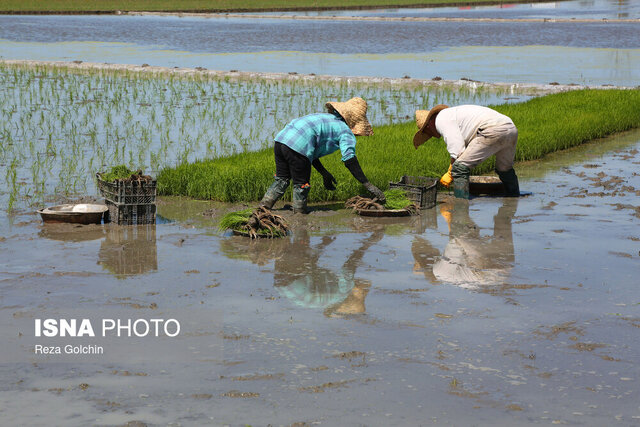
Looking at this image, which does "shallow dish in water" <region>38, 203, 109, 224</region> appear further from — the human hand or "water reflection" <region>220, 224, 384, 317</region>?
the human hand

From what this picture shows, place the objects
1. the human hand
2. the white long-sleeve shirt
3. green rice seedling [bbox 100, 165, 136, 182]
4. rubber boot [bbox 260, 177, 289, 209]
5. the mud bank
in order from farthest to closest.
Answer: the mud bank
the white long-sleeve shirt
the human hand
rubber boot [bbox 260, 177, 289, 209]
green rice seedling [bbox 100, 165, 136, 182]

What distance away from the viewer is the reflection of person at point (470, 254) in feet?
18.2

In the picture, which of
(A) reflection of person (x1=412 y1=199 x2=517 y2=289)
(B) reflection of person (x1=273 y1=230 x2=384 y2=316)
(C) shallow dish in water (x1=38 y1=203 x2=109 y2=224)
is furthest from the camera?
(C) shallow dish in water (x1=38 y1=203 x2=109 y2=224)

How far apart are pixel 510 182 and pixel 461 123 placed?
78cm

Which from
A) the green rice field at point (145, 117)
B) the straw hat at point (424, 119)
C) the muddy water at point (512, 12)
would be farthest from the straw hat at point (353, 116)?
the muddy water at point (512, 12)

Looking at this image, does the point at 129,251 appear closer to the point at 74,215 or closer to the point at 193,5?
the point at 74,215

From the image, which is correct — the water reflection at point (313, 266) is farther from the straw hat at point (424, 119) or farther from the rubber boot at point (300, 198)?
the straw hat at point (424, 119)

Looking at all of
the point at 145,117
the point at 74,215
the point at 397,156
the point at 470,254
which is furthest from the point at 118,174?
the point at 145,117

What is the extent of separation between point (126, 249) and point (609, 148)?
707 centimetres

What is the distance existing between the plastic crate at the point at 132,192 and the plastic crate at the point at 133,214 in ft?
0.12

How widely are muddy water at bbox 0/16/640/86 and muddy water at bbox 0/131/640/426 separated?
41.9 ft

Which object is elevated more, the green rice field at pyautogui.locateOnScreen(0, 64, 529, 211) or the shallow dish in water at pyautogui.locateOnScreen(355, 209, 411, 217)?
the green rice field at pyautogui.locateOnScreen(0, 64, 529, 211)

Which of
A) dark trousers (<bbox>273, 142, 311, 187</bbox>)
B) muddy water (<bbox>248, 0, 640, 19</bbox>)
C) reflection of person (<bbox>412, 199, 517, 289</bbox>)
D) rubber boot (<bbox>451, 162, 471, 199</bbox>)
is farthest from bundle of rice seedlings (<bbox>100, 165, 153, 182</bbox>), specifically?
muddy water (<bbox>248, 0, 640, 19</bbox>)

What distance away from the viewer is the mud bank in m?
16.7
